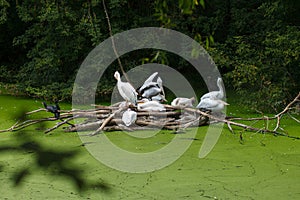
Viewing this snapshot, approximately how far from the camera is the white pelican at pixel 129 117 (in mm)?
4121

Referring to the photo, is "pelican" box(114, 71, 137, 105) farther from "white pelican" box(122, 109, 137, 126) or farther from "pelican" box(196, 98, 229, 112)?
"pelican" box(196, 98, 229, 112)

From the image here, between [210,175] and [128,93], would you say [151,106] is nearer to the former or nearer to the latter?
[128,93]

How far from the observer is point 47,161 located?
694 mm

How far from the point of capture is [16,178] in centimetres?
61

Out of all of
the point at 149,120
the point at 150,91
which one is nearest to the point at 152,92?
the point at 150,91

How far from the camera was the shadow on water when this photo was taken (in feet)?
2.07

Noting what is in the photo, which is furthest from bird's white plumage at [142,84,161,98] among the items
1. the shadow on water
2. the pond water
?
the shadow on water

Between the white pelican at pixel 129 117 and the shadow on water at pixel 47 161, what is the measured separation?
3.40 meters

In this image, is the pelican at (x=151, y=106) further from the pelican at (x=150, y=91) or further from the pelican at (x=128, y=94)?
the pelican at (x=150, y=91)

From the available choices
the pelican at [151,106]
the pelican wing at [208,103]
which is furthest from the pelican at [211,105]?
the pelican at [151,106]

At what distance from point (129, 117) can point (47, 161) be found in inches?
135

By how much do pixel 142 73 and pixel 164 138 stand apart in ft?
8.17

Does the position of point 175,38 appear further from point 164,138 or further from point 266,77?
point 164,138

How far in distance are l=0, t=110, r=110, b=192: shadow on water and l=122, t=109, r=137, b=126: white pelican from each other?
11.2 feet
